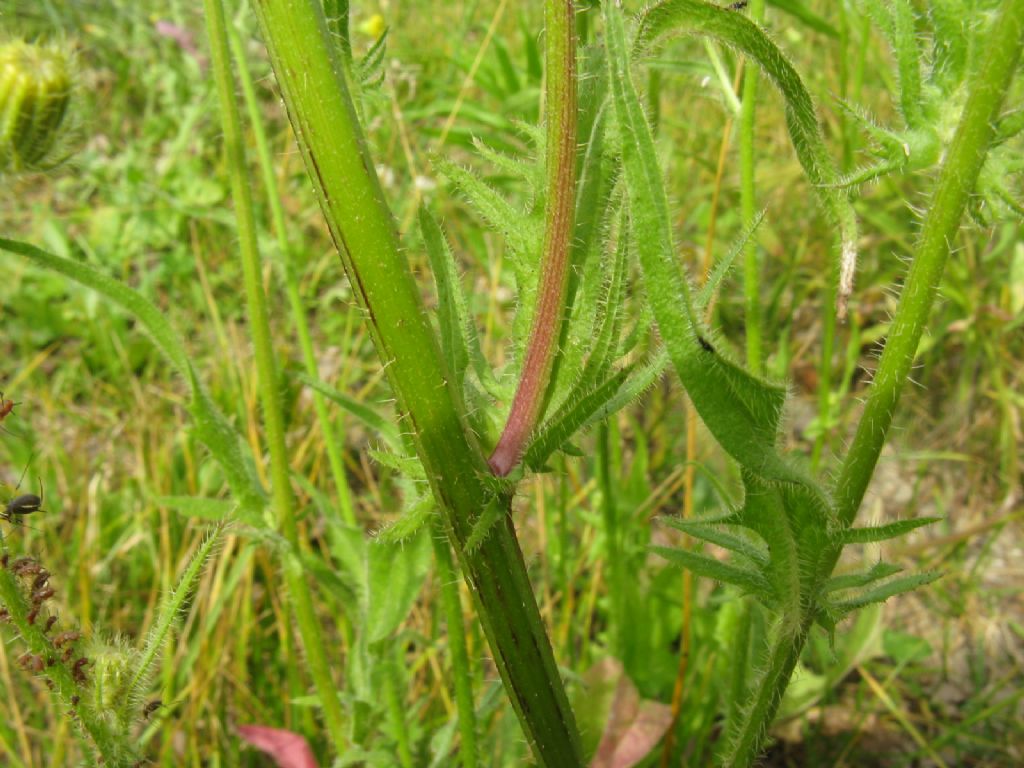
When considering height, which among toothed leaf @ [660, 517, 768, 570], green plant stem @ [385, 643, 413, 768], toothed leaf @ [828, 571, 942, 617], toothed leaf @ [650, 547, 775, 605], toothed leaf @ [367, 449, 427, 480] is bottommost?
green plant stem @ [385, 643, 413, 768]

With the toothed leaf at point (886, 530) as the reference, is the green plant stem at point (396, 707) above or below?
below

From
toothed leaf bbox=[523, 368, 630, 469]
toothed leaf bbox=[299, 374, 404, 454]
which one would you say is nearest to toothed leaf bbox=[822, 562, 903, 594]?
toothed leaf bbox=[523, 368, 630, 469]

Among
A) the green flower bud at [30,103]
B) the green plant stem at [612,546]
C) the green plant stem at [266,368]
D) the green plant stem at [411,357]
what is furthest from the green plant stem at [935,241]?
the green flower bud at [30,103]

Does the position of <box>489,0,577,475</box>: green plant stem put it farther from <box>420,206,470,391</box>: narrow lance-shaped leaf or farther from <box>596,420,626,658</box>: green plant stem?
<box>596,420,626,658</box>: green plant stem

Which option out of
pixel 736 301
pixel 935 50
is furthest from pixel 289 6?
pixel 736 301

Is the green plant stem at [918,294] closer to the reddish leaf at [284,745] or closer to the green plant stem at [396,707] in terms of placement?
the green plant stem at [396,707]

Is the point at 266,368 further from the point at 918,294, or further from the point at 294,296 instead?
the point at 918,294
